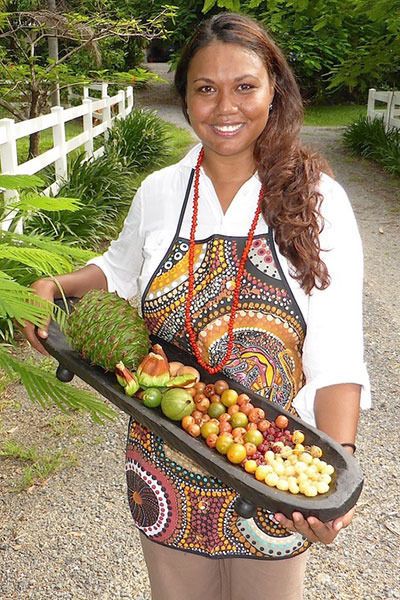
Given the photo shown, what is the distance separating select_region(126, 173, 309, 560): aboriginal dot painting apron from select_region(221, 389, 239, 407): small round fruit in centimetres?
10

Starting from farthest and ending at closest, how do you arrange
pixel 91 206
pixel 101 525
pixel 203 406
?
pixel 91 206
pixel 101 525
pixel 203 406

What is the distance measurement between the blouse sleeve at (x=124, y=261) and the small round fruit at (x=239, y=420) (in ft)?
2.03

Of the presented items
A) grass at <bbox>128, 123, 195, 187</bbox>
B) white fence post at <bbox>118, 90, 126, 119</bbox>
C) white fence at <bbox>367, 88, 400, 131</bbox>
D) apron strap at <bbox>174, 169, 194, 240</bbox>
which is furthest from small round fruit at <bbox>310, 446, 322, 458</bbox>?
white fence at <bbox>367, 88, 400, 131</bbox>

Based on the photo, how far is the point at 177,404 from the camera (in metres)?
1.59

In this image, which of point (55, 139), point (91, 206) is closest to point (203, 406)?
point (91, 206)

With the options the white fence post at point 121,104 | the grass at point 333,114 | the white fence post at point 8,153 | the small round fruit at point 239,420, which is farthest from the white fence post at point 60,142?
the grass at point 333,114

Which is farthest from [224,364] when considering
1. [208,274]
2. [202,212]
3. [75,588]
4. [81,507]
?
[81,507]

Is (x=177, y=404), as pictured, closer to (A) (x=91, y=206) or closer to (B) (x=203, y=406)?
(B) (x=203, y=406)

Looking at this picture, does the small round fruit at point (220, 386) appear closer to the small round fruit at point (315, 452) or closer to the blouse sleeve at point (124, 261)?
the small round fruit at point (315, 452)

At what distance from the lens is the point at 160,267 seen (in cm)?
176

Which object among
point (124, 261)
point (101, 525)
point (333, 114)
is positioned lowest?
point (333, 114)

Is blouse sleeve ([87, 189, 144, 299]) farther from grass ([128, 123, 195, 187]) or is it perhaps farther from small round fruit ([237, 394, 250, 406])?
grass ([128, 123, 195, 187])

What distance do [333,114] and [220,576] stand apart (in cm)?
2041

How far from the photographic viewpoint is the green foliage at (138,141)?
11.0 m
